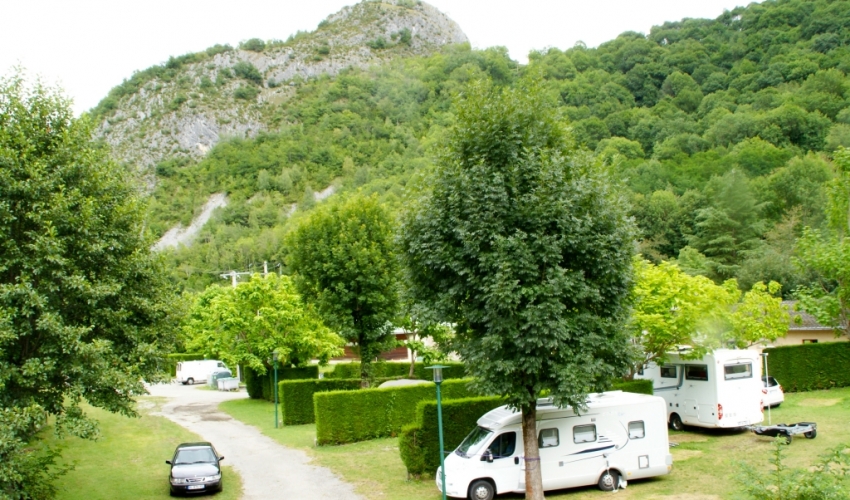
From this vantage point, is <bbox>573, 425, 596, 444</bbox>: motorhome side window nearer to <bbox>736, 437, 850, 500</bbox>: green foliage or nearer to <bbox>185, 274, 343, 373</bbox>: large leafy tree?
<bbox>736, 437, 850, 500</bbox>: green foliage

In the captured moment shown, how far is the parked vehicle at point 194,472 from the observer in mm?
16469

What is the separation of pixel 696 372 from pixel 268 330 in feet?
69.2

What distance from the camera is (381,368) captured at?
4153cm

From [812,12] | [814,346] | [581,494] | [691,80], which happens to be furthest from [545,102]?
[812,12]

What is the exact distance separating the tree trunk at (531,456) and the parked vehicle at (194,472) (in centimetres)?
827

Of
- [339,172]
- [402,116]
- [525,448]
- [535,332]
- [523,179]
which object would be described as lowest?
[525,448]

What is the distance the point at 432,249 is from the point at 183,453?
942 cm

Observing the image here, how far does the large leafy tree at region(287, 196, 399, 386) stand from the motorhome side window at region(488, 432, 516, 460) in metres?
14.2

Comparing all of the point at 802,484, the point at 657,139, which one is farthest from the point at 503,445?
the point at 657,139

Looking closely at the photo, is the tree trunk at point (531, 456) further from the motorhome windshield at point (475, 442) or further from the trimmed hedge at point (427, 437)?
the trimmed hedge at point (427, 437)

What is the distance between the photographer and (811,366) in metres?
30.2

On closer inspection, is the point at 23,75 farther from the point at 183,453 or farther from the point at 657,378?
the point at 657,378

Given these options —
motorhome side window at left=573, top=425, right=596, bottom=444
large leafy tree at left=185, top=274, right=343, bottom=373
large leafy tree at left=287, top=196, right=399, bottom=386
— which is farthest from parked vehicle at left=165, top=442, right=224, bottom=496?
large leafy tree at left=185, top=274, right=343, bottom=373

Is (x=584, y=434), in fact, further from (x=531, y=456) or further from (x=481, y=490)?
(x=481, y=490)
